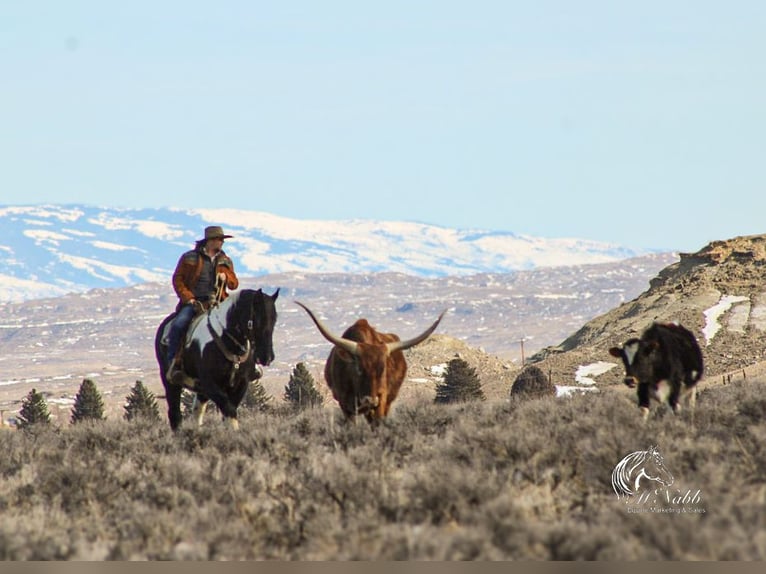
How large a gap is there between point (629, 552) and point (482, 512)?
1.57 m

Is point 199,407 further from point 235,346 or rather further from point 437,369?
point 437,369

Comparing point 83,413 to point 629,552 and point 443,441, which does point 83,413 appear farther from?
point 629,552

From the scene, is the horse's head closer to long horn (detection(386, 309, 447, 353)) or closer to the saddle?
the saddle

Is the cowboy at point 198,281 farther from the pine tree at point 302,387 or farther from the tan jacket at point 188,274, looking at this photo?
the pine tree at point 302,387

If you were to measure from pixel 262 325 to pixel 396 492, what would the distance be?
18.0 ft

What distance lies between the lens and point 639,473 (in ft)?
37.9

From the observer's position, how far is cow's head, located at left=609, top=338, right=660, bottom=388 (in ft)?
55.5

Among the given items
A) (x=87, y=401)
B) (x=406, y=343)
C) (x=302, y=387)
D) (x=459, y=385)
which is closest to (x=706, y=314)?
(x=459, y=385)

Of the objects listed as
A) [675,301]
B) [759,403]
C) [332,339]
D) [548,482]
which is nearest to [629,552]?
[548,482]

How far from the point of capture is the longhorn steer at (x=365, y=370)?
16.2 m

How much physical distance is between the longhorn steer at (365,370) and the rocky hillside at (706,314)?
173 ft

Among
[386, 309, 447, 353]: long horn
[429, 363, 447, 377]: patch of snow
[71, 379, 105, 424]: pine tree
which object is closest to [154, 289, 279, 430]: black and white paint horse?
[386, 309, 447, 353]: long horn

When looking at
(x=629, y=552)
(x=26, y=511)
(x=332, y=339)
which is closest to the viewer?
(x=629, y=552)

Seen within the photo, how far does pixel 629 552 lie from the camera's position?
8.98 metres
